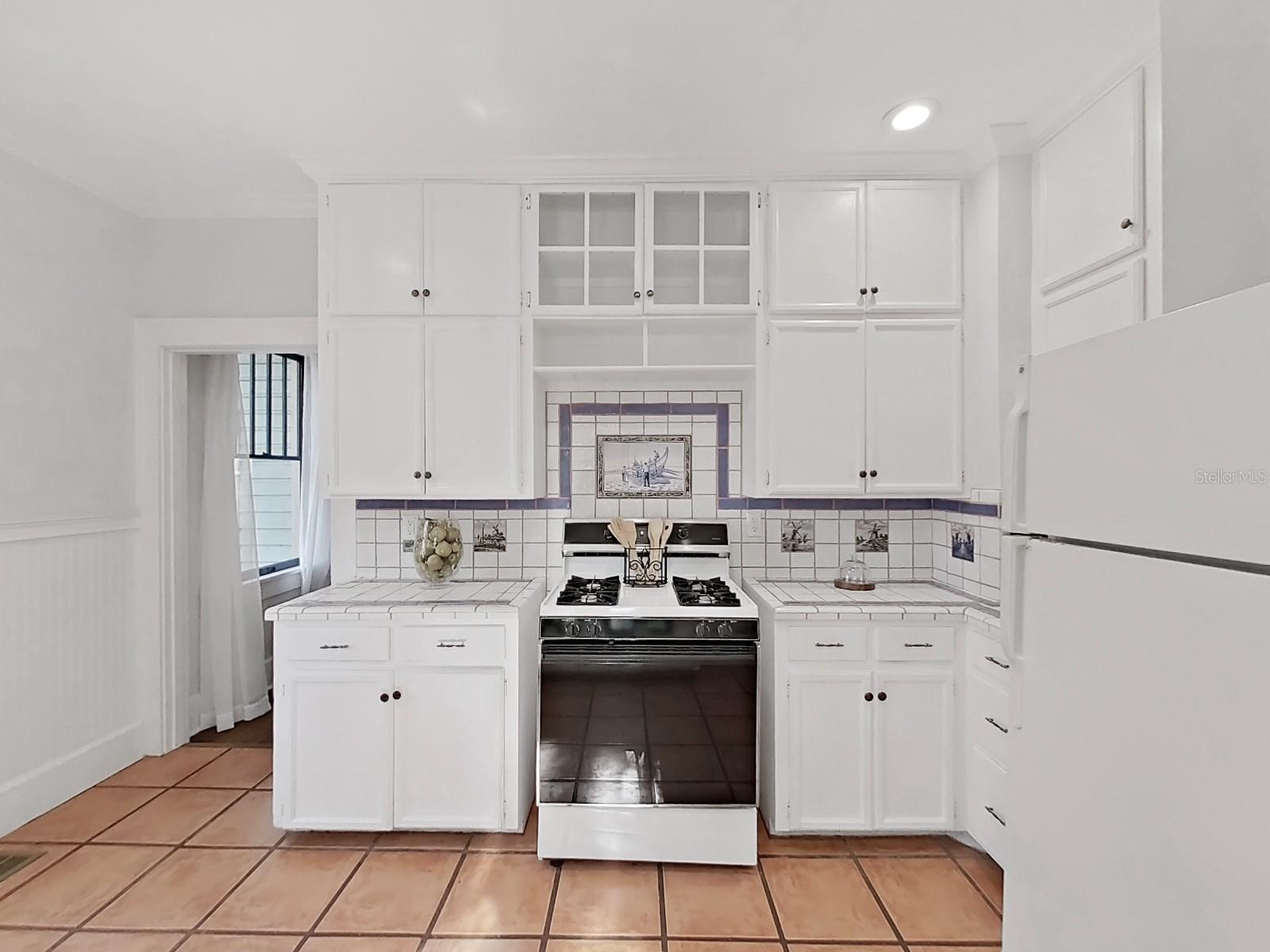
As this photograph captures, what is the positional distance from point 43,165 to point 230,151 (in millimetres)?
808

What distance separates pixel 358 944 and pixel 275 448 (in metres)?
3.15

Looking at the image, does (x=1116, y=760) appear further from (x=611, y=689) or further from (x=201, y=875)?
(x=201, y=875)

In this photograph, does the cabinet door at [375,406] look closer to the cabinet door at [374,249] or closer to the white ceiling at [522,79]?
the cabinet door at [374,249]

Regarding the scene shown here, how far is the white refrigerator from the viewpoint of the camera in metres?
0.75

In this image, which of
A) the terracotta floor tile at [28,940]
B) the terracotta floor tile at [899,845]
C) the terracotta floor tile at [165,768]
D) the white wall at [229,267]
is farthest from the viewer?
the white wall at [229,267]

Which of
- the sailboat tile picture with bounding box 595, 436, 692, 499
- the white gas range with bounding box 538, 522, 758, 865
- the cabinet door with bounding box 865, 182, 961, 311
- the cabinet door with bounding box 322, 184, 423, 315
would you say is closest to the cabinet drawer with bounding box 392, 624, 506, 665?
the white gas range with bounding box 538, 522, 758, 865

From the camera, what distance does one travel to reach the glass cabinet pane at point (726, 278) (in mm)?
2822

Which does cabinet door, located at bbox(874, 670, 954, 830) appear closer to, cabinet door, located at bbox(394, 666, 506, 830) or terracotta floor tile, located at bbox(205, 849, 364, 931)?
cabinet door, located at bbox(394, 666, 506, 830)

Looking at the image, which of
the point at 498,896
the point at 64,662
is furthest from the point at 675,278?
the point at 64,662

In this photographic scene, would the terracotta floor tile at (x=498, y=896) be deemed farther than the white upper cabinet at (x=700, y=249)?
No

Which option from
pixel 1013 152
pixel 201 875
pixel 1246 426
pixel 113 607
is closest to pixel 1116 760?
pixel 1246 426

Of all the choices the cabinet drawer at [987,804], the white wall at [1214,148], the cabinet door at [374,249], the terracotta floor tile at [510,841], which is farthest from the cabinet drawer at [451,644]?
the white wall at [1214,148]

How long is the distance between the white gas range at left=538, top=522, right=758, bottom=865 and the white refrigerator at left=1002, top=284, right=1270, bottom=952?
1.19m

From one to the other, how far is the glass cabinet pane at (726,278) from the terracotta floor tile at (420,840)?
2.33 m
